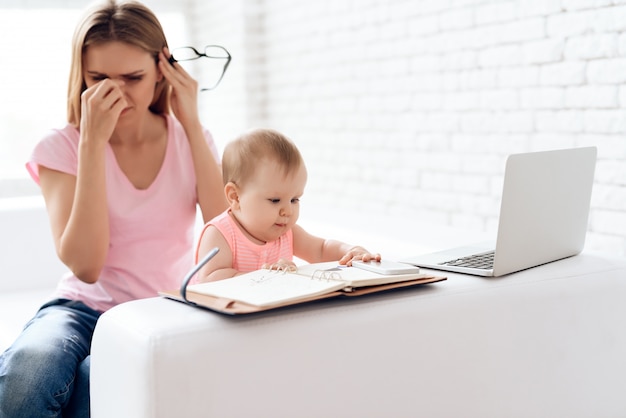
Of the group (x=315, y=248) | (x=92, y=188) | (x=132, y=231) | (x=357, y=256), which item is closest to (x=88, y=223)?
(x=92, y=188)

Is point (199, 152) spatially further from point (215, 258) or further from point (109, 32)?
point (215, 258)

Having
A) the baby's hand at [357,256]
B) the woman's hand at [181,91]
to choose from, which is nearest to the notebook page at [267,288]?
the baby's hand at [357,256]

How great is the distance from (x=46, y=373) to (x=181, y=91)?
871mm

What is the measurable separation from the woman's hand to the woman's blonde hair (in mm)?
45

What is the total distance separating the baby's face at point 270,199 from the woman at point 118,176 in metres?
0.41

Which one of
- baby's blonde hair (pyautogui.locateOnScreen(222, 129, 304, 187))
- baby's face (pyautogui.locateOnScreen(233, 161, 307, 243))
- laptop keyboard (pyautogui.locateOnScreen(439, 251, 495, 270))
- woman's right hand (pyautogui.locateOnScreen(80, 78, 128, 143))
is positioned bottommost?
laptop keyboard (pyautogui.locateOnScreen(439, 251, 495, 270))

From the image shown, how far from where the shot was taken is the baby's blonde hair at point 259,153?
1654 mm

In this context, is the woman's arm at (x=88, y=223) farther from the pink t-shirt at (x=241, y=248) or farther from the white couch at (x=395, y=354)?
the white couch at (x=395, y=354)

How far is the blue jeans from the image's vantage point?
1.51 metres

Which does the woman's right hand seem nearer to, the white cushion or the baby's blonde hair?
the baby's blonde hair

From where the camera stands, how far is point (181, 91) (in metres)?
2.11

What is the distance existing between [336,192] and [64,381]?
2.54m

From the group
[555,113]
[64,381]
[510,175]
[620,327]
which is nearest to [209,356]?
[64,381]

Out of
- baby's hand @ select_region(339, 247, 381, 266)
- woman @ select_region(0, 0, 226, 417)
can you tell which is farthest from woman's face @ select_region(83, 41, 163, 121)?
baby's hand @ select_region(339, 247, 381, 266)
